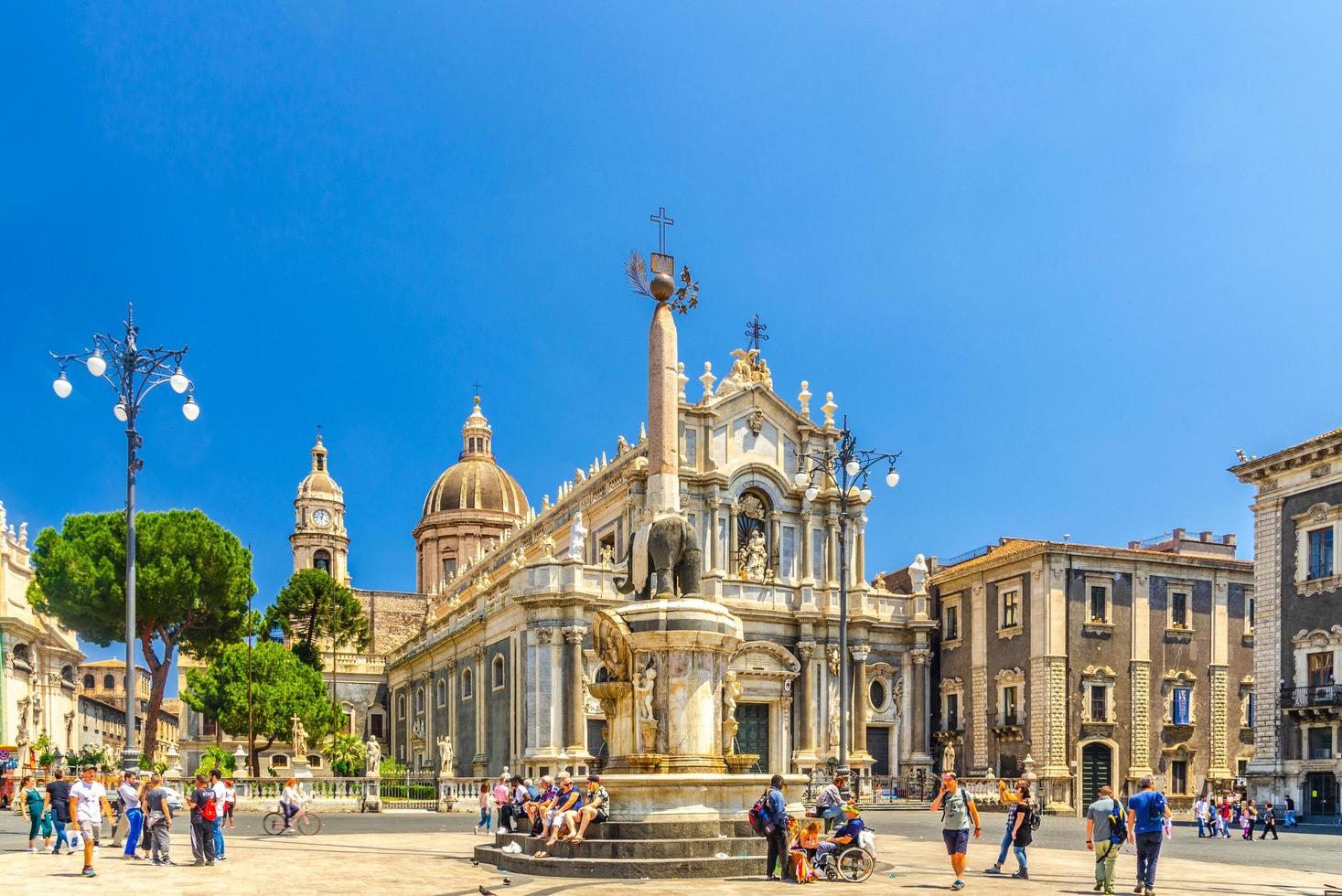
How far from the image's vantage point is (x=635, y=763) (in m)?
20.5

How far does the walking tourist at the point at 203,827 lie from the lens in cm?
2095

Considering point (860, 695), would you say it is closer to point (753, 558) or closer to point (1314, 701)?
point (753, 558)

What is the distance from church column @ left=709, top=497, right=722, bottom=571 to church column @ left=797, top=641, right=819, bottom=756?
166 inches

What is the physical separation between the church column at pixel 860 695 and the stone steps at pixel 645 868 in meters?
32.9

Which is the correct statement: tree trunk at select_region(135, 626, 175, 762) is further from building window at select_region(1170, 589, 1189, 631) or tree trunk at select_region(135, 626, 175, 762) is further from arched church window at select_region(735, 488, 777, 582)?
building window at select_region(1170, 589, 1189, 631)

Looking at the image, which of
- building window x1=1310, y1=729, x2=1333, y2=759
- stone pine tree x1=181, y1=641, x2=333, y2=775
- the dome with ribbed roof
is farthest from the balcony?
the dome with ribbed roof

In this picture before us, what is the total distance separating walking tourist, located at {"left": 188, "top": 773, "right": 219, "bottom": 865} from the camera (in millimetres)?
20953

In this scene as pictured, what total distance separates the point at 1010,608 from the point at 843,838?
33312 mm

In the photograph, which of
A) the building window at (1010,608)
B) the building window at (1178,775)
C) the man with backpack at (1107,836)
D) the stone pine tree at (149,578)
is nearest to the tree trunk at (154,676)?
the stone pine tree at (149,578)

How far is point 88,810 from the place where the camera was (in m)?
20.6

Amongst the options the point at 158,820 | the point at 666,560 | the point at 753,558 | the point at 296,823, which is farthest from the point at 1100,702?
the point at 158,820

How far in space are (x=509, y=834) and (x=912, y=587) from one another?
36.2 m

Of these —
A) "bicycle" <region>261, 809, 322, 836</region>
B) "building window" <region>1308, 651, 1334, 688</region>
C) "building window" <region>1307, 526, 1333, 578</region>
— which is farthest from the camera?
"building window" <region>1307, 526, 1333, 578</region>

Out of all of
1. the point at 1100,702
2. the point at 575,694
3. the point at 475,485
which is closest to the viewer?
the point at 575,694
